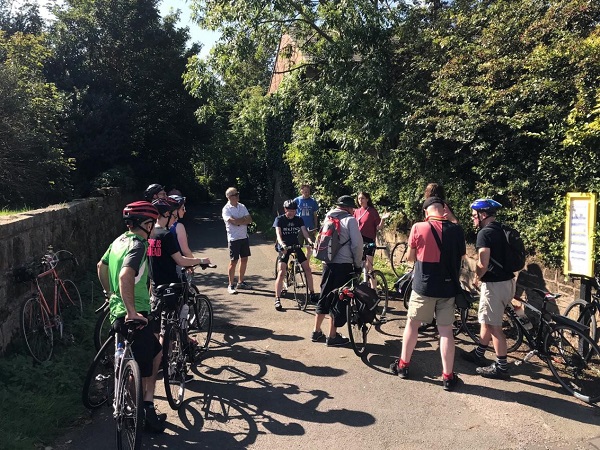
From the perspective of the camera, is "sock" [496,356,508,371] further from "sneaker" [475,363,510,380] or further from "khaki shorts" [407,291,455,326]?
"khaki shorts" [407,291,455,326]

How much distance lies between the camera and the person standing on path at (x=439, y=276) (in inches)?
180

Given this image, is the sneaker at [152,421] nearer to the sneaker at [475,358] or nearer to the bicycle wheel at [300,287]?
the sneaker at [475,358]

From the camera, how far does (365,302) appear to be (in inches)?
207

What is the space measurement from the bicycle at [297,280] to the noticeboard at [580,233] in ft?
12.2

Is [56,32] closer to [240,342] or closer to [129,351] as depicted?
[240,342]

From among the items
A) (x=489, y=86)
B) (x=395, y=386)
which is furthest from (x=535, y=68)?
(x=395, y=386)

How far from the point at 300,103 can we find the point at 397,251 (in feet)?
13.3

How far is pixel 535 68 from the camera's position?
20.0ft

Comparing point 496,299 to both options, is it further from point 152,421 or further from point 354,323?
point 152,421

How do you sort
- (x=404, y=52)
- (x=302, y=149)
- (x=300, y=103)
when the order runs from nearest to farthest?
(x=404, y=52)
(x=300, y=103)
(x=302, y=149)

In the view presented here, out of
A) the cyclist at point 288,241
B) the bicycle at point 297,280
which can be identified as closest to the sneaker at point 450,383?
the bicycle at point 297,280

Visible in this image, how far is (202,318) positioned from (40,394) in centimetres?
196

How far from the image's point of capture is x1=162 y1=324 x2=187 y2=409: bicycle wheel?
14.0 ft

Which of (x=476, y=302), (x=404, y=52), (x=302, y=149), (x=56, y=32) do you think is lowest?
(x=476, y=302)
